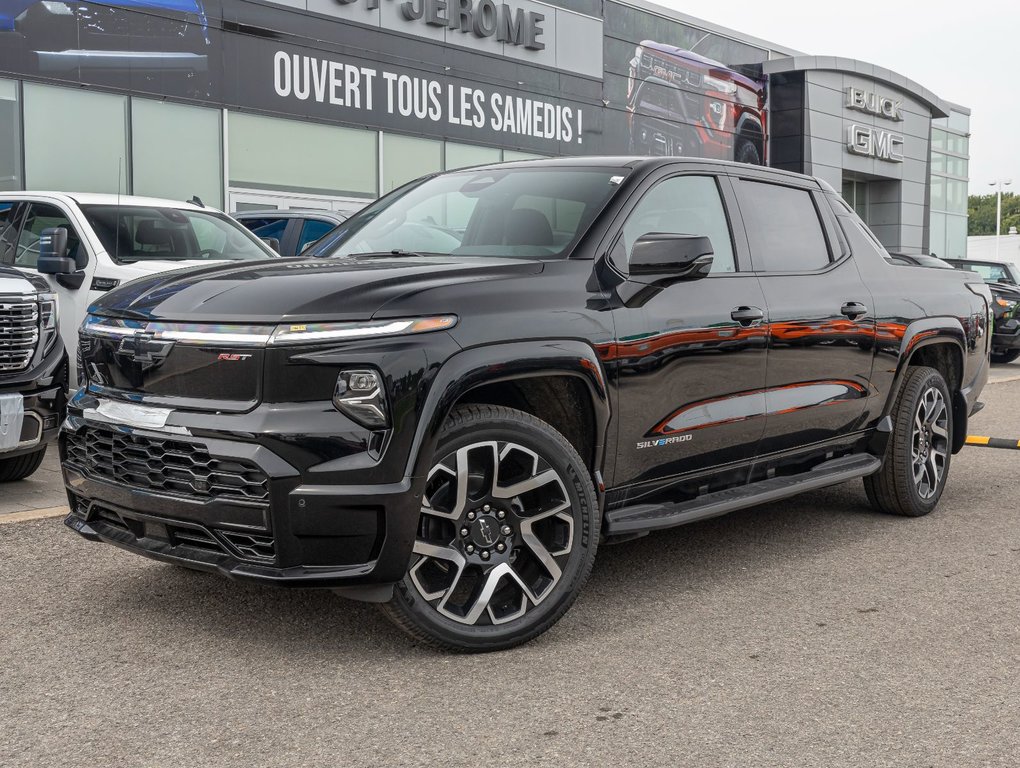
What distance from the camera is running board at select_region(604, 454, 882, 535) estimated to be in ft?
14.6

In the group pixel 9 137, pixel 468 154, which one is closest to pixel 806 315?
pixel 9 137

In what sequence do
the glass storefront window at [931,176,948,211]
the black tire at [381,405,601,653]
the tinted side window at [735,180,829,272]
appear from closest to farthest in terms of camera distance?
the black tire at [381,405,601,653]
the tinted side window at [735,180,829,272]
the glass storefront window at [931,176,948,211]

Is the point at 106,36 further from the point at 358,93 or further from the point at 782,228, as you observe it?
the point at 782,228

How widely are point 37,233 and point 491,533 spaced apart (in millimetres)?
6817

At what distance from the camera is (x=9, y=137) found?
17156 mm

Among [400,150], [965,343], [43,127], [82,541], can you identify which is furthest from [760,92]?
[82,541]

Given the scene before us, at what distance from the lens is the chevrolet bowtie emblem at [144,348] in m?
3.82

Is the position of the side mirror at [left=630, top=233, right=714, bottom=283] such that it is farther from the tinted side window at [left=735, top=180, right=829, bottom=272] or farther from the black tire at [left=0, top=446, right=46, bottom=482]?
the black tire at [left=0, top=446, right=46, bottom=482]

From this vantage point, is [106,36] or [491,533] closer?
[491,533]

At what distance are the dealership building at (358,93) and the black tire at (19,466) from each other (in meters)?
6.53

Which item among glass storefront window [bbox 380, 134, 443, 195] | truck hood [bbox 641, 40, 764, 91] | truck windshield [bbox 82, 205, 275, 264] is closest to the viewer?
truck windshield [bbox 82, 205, 275, 264]

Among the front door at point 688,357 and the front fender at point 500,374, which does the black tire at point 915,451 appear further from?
the front fender at point 500,374

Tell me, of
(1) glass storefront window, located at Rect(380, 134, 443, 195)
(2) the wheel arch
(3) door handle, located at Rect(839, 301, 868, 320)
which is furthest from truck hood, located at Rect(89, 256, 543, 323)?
(1) glass storefront window, located at Rect(380, 134, 443, 195)

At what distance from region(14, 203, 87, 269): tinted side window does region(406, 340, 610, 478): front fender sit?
6378mm
